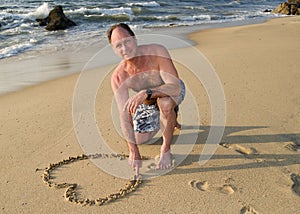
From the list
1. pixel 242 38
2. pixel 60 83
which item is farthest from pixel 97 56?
pixel 242 38

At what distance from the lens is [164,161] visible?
2.93m

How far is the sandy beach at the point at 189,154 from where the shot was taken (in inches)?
98.6

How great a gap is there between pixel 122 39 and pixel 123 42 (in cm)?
2

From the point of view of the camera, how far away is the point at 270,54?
20.5 feet

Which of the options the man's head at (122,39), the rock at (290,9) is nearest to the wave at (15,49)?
the man's head at (122,39)

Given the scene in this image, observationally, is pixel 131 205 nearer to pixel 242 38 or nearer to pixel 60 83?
pixel 60 83

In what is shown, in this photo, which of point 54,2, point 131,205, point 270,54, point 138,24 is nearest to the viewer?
point 131,205

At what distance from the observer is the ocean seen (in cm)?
794

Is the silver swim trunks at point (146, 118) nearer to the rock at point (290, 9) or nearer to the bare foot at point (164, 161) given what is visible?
the bare foot at point (164, 161)

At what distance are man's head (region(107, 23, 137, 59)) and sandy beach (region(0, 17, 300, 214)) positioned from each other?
1025 millimetres

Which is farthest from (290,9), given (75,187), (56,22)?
(75,187)

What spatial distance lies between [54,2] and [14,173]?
682 inches

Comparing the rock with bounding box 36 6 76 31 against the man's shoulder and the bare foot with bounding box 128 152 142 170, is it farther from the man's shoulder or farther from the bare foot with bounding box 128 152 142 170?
the bare foot with bounding box 128 152 142 170

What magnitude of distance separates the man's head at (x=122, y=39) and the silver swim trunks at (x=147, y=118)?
1.98 ft
